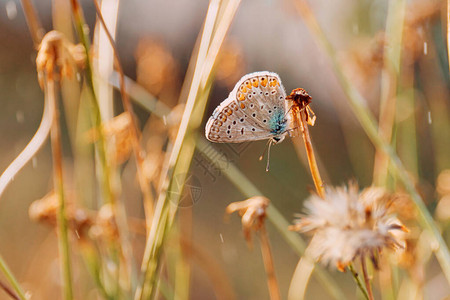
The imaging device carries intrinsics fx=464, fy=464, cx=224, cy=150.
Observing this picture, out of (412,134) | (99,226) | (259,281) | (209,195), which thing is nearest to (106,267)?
(99,226)

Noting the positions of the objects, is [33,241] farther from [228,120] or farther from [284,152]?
[228,120]

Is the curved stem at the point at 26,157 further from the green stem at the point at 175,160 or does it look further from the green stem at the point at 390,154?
the green stem at the point at 390,154

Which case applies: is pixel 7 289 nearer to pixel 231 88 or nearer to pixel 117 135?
pixel 117 135

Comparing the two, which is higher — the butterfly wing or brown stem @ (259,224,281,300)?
the butterfly wing

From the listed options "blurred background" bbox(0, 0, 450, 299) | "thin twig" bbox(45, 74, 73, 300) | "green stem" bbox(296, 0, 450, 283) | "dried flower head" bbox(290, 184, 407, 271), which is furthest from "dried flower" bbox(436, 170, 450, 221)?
"thin twig" bbox(45, 74, 73, 300)

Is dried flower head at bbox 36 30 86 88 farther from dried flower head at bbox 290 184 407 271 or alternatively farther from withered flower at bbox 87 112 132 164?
dried flower head at bbox 290 184 407 271

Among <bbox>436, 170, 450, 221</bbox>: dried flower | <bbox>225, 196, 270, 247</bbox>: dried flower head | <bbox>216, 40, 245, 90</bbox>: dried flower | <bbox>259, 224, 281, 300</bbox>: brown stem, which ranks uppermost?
<bbox>216, 40, 245, 90</bbox>: dried flower

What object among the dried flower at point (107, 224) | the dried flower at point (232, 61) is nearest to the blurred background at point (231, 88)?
the dried flower at point (232, 61)
